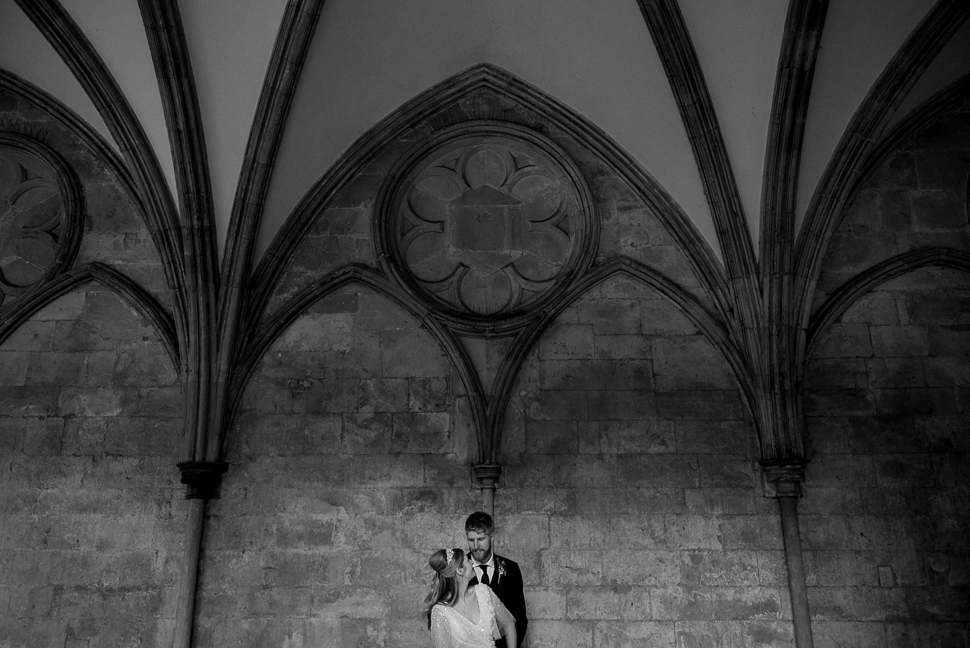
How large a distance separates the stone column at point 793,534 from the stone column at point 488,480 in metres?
2.27

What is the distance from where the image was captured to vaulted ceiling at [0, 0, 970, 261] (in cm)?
724

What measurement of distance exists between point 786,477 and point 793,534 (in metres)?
0.46

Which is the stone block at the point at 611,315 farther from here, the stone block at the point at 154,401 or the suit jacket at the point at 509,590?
the stone block at the point at 154,401

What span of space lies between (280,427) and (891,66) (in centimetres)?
618

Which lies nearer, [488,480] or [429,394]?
[488,480]

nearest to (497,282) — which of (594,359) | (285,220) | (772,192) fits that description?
(594,359)

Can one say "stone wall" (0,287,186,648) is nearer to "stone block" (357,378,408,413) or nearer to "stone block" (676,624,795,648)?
"stone block" (357,378,408,413)

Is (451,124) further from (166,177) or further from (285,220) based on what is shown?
(166,177)

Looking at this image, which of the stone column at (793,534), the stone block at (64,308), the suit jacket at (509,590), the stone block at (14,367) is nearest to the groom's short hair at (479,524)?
the suit jacket at (509,590)

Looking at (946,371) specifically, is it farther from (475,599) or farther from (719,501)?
(475,599)

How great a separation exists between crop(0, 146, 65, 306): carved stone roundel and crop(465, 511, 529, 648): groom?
5.32m

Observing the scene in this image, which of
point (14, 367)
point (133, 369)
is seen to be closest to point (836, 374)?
point (133, 369)

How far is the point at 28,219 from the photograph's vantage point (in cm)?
832

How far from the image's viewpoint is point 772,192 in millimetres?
7633
